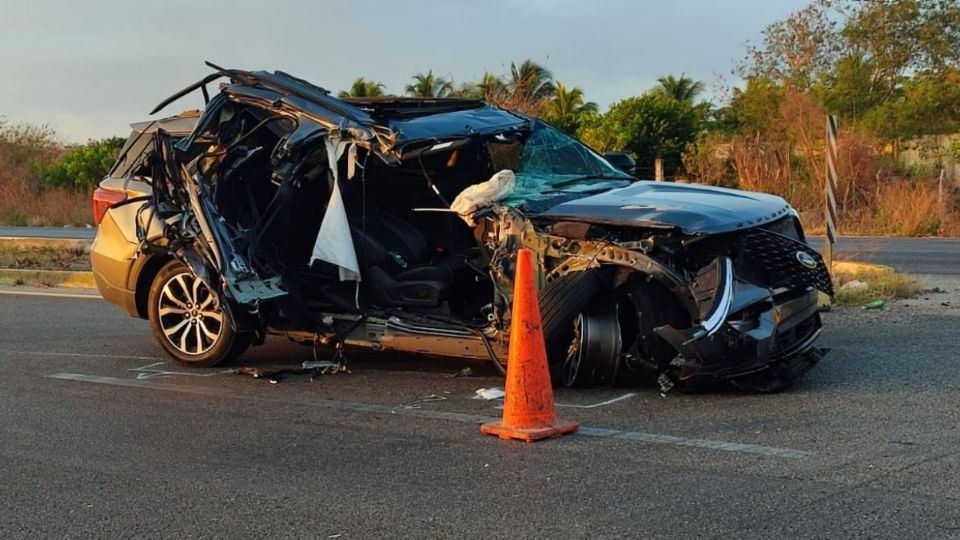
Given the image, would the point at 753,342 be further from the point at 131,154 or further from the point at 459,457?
the point at 131,154

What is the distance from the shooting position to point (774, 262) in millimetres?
6297

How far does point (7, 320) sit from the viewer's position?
10.6 m

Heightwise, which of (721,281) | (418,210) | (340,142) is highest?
(340,142)

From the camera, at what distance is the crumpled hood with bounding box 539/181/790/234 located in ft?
19.3

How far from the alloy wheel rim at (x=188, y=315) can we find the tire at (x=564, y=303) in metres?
2.75

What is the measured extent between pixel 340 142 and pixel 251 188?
42.9 inches

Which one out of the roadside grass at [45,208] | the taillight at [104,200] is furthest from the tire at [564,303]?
the roadside grass at [45,208]

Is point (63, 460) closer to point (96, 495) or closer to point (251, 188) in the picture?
point (96, 495)

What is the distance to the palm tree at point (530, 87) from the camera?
32688mm

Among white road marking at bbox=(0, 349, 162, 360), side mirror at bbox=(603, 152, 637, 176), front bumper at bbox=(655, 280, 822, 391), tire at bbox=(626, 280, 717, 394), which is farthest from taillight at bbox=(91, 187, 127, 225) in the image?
front bumper at bbox=(655, 280, 822, 391)

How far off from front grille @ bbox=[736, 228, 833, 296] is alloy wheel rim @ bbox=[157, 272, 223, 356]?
3964 mm

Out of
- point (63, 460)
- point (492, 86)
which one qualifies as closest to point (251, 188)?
point (63, 460)

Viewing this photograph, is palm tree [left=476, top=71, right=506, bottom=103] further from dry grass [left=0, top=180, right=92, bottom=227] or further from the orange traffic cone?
the orange traffic cone

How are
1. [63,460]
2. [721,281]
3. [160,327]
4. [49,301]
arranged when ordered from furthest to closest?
[49,301] < [160,327] < [721,281] < [63,460]
